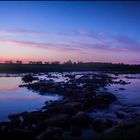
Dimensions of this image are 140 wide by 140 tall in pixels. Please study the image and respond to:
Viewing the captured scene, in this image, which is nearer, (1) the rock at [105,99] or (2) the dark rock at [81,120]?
(2) the dark rock at [81,120]

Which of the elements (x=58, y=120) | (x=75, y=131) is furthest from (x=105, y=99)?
(x=75, y=131)

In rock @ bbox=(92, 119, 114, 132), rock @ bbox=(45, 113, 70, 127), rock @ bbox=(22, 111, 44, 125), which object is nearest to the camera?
rock @ bbox=(92, 119, 114, 132)

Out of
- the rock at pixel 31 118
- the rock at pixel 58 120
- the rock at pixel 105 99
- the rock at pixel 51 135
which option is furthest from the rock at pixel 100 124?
the rock at pixel 105 99

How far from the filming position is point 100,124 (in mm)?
16938

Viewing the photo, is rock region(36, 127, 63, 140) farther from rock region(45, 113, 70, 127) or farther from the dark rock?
the dark rock

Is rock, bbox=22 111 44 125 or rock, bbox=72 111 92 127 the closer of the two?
rock, bbox=72 111 92 127

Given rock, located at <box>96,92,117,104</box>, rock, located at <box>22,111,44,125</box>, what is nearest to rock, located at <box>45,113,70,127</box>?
rock, located at <box>22,111,44,125</box>

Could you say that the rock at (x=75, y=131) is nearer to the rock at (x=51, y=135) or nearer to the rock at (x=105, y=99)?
the rock at (x=51, y=135)

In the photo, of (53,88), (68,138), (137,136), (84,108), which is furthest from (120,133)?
(53,88)

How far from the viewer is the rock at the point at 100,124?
644 inches

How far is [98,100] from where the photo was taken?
26547 millimetres

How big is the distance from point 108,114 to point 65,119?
180 inches

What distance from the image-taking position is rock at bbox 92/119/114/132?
1635cm

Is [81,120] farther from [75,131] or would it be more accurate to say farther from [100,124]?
[75,131]
